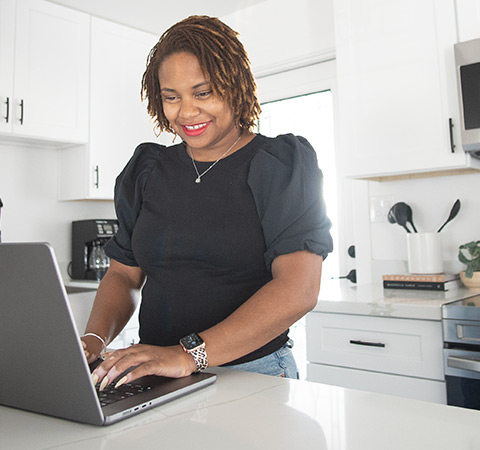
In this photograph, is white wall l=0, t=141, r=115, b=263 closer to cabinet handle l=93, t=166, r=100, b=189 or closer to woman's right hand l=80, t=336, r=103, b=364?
cabinet handle l=93, t=166, r=100, b=189

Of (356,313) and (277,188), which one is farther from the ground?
(277,188)

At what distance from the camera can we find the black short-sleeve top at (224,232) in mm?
960

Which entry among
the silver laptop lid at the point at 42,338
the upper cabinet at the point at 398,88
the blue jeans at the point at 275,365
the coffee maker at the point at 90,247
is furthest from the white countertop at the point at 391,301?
the coffee maker at the point at 90,247

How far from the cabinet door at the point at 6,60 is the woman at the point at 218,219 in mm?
1816

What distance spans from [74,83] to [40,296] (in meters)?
2.62

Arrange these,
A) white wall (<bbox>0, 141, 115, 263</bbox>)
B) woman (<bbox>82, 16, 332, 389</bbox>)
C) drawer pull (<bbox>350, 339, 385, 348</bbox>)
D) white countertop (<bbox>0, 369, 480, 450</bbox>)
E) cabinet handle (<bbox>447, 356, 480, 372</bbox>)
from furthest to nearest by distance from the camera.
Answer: white wall (<bbox>0, 141, 115, 263</bbox>) → drawer pull (<bbox>350, 339, 385, 348</bbox>) → cabinet handle (<bbox>447, 356, 480, 372</bbox>) → woman (<bbox>82, 16, 332, 389</bbox>) → white countertop (<bbox>0, 369, 480, 450</bbox>)

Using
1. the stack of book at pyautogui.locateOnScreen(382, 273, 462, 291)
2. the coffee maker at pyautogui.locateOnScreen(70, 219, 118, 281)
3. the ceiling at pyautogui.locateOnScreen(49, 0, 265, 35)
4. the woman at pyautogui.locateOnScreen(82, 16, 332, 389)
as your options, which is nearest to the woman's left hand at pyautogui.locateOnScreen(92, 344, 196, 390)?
the woman at pyautogui.locateOnScreen(82, 16, 332, 389)

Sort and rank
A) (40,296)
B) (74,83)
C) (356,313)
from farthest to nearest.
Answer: (74,83)
(356,313)
(40,296)

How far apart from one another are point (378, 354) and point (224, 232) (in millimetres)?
1006

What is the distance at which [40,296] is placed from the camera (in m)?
0.58

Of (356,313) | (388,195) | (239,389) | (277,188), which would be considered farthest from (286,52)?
(239,389)

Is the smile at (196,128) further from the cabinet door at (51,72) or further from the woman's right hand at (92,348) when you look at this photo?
the cabinet door at (51,72)

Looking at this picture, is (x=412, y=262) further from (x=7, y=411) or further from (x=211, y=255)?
(x=7, y=411)

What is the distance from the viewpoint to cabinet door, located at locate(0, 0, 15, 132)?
8.68 ft
